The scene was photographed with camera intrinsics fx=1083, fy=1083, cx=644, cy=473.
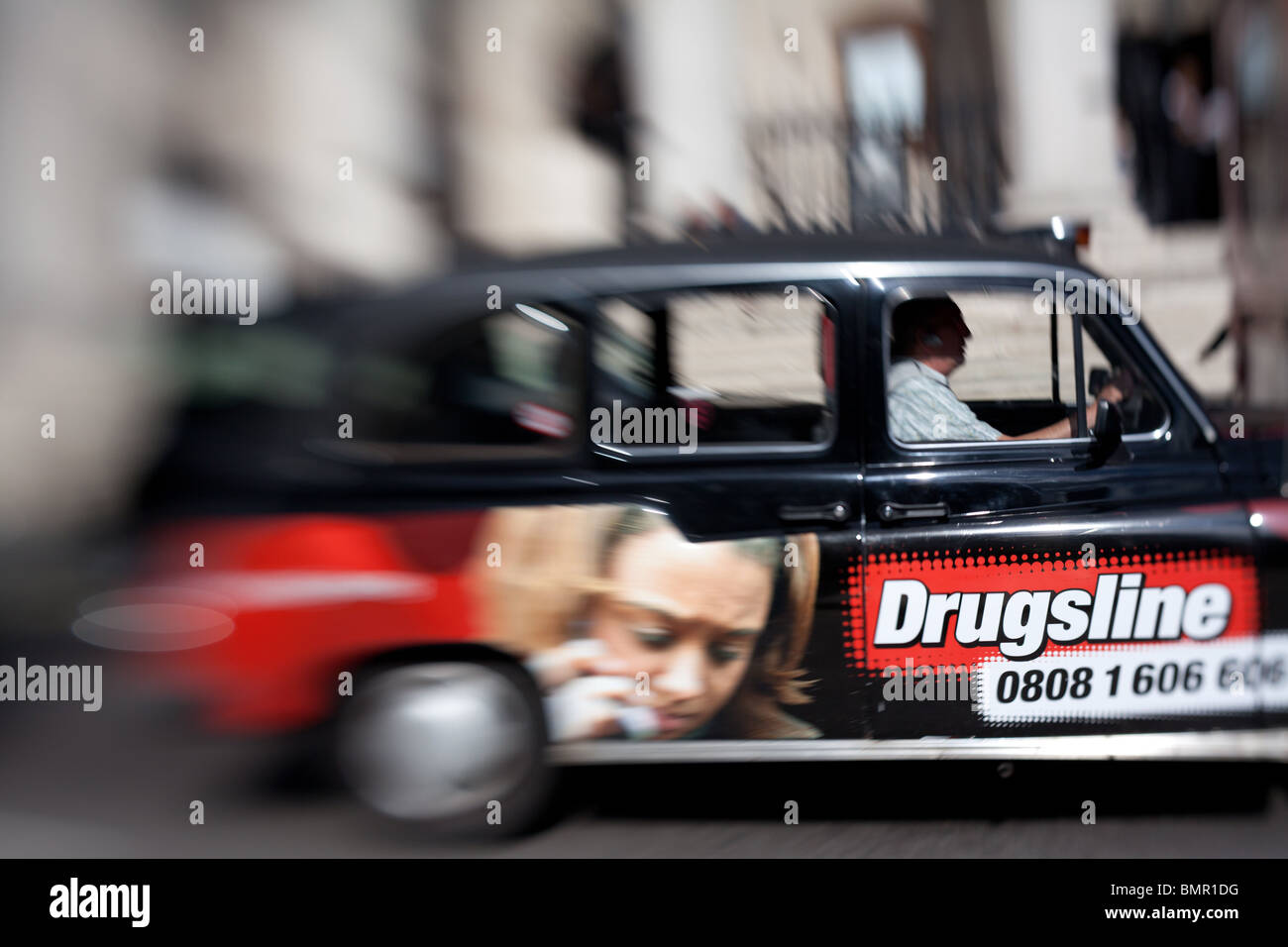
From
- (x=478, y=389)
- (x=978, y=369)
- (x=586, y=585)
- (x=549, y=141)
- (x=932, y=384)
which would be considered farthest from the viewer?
(x=549, y=141)

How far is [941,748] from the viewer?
3211mm

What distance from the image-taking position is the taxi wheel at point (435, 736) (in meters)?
3.17

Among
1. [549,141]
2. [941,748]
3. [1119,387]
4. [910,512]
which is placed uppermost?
[549,141]

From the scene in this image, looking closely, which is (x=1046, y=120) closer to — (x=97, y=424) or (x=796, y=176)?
(x=796, y=176)

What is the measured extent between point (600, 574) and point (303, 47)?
9090mm

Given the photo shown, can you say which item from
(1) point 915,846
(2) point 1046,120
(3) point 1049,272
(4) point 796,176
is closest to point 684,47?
(4) point 796,176

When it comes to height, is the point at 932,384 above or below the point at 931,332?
below

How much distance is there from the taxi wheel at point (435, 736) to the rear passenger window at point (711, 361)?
819 millimetres

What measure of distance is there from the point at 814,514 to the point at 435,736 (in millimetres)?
1294

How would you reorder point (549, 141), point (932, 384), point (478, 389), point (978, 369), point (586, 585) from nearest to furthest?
point (586, 585) → point (478, 389) → point (932, 384) → point (978, 369) → point (549, 141)

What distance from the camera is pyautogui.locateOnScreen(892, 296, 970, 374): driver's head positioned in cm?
325

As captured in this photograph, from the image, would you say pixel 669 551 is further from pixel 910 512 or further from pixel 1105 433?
pixel 1105 433

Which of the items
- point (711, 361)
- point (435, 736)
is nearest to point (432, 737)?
point (435, 736)

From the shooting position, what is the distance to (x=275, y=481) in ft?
10.3
